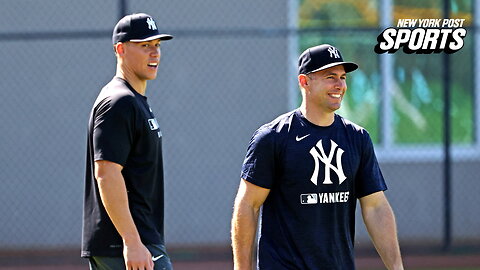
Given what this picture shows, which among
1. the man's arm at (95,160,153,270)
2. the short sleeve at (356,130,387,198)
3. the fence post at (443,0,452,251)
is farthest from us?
the fence post at (443,0,452,251)

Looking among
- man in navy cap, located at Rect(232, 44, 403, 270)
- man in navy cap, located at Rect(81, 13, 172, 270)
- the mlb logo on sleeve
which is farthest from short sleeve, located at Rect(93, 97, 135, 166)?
man in navy cap, located at Rect(232, 44, 403, 270)

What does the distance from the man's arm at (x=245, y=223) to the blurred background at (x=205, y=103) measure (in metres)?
5.74

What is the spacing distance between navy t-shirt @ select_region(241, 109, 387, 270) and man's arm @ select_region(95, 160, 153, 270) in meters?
0.63

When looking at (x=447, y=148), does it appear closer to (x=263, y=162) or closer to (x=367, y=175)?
(x=367, y=175)

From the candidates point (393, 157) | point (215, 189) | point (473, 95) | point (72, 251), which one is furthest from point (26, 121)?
point (473, 95)

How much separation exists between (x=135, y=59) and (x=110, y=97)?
13.8 inches

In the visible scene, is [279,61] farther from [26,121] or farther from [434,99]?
[26,121]

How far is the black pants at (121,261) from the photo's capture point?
455 centimetres

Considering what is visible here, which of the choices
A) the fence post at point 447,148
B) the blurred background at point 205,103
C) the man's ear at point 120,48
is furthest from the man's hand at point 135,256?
the fence post at point 447,148

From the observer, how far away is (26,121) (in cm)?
1055

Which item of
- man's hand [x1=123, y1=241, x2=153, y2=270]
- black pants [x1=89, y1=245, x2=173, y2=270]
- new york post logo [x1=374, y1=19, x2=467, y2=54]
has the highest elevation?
new york post logo [x1=374, y1=19, x2=467, y2=54]

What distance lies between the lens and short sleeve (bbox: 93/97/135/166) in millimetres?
4375

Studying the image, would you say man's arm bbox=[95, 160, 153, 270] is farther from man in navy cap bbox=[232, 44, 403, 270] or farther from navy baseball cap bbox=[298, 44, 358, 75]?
navy baseball cap bbox=[298, 44, 358, 75]

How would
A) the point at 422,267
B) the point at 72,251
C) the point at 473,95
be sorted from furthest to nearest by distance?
the point at 473,95
the point at 72,251
the point at 422,267
